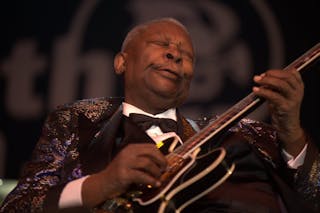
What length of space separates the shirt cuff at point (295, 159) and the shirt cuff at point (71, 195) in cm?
50

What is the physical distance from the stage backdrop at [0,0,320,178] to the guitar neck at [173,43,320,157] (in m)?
0.79

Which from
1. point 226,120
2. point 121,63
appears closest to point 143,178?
point 226,120

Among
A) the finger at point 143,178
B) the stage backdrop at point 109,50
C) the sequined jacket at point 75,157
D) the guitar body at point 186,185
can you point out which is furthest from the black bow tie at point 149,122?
the stage backdrop at point 109,50

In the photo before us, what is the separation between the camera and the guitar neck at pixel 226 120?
1.06m

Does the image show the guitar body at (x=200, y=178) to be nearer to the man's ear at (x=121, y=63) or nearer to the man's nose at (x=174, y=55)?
the man's nose at (x=174, y=55)

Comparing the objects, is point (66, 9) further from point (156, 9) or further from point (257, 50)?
point (257, 50)

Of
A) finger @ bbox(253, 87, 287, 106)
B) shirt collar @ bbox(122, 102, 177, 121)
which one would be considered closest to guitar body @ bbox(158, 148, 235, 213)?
finger @ bbox(253, 87, 287, 106)

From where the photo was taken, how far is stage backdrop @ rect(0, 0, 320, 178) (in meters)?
1.96

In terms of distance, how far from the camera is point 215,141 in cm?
117

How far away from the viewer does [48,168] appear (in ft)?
4.05

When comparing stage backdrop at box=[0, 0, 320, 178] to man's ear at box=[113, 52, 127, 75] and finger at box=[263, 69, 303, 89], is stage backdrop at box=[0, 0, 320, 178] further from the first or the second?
finger at box=[263, 69, 303, 89]

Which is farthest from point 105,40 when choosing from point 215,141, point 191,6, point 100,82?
point 215,141

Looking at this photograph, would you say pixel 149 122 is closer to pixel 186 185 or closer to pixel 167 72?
pixel 167 72

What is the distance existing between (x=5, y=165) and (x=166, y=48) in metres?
0.99
